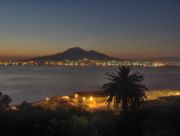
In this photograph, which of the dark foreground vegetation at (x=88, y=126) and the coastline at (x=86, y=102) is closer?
the dark foreground vegetation at (x=88, y=126)

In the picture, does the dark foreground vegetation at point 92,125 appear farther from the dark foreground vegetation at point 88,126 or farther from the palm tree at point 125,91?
the palm tree at point 125,91

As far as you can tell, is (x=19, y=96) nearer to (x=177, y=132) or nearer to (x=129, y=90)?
(x=129, y=90)

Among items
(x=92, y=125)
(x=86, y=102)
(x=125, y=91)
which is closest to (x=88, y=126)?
(x=92, y=125)

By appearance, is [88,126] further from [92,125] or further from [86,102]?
[86,102]

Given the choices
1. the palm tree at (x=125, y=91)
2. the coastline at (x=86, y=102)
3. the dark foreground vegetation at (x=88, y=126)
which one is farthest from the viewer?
the coastline at (x=86, y=102)

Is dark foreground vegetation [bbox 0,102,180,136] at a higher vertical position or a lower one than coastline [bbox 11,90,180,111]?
higher

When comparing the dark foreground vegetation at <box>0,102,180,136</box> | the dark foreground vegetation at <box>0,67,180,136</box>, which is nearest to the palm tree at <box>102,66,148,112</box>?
the dark foreground vegetation at <box>0,67,180,136</box>

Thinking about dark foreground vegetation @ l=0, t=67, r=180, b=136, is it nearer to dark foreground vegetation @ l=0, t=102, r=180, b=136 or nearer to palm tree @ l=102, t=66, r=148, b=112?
dark foreground vegetation @ l=0, t=102, r=180, b=136

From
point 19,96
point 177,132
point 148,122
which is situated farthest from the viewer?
point 19,96

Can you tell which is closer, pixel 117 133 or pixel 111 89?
pixel 117 133

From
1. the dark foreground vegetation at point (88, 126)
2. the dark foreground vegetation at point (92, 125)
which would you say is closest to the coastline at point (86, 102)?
the dark foreground vegetation at point (92, 125)

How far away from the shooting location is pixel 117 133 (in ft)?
32.4

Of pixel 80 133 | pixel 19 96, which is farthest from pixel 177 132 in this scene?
pixel 19 96

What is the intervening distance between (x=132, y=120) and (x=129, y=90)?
7820mm
